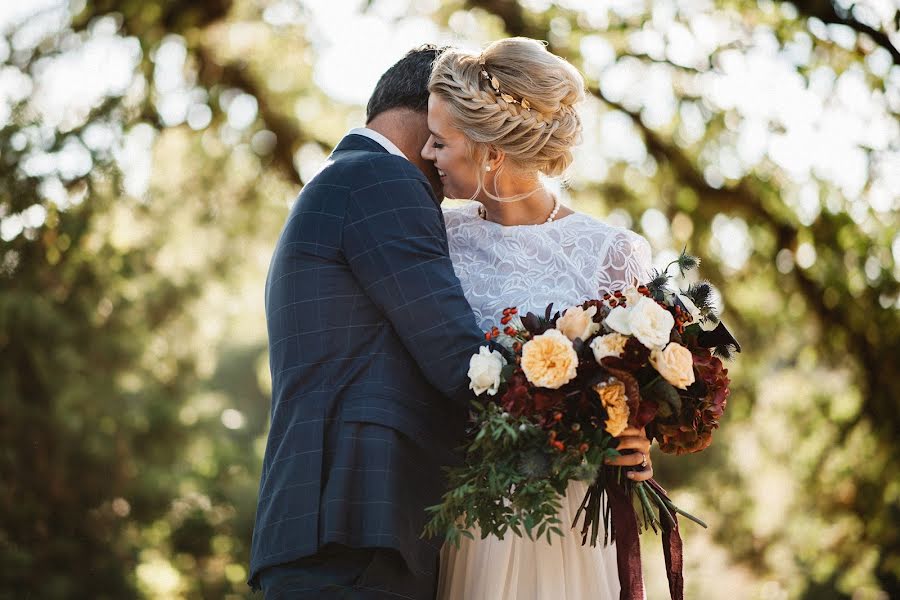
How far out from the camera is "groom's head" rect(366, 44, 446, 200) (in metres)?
3.34

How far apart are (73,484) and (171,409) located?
1220 mm

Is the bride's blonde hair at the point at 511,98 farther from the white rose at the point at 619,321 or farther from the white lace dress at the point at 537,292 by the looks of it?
the white rose at the point at 619,321

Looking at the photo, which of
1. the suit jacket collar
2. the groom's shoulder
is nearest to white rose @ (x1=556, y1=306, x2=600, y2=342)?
the groom's shoulder

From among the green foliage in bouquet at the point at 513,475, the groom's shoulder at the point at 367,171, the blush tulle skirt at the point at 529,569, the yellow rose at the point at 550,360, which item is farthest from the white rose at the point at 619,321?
the groom's shoulder at the point at 367,171

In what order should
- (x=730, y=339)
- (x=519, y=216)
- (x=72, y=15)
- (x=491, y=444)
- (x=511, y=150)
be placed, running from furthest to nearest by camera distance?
Answer: (x=72, y=15) < (x=519, y=216) < (x=511, y=150) < (x=730, y=339) < (x=491, y=444)

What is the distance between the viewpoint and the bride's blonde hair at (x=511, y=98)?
10.4ft

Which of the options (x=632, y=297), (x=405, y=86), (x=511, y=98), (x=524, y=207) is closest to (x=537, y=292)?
(x=524, y=207)

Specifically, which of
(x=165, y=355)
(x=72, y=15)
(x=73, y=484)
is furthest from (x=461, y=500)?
(x=165, y=355)

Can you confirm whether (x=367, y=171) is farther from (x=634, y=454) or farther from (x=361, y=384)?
(x=634, y=454)

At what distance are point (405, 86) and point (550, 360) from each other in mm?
1236

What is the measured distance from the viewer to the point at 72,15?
6.61 m

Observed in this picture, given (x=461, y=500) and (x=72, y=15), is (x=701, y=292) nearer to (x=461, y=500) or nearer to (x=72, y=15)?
(x=461, y=500)

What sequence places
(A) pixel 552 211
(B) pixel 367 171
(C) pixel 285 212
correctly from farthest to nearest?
(C) pixel 285 212
(A) pixel 552 211
(B) pixel 367 171

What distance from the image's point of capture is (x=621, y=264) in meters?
3.27
